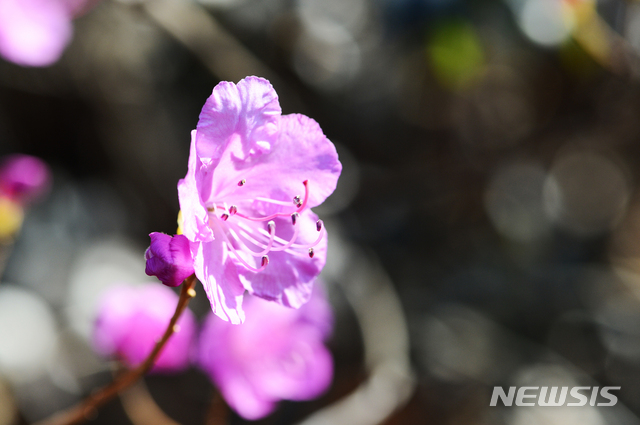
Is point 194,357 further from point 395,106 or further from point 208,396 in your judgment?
point 395,106

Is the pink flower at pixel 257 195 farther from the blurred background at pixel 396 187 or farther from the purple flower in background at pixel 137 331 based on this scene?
the blurred background at pixel 396 187

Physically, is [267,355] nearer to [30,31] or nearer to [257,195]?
[257,195]

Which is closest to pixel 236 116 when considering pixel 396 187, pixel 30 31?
pixel 30 31

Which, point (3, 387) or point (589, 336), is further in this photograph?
point (589, 336)

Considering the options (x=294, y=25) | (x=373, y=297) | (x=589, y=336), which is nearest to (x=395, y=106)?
(x=294, y=25)

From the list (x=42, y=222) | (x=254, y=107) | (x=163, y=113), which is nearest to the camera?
(x=254, y=107)

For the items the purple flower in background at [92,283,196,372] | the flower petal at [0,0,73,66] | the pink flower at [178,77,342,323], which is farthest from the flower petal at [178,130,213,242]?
the flower petal at [0,0,73,66]
